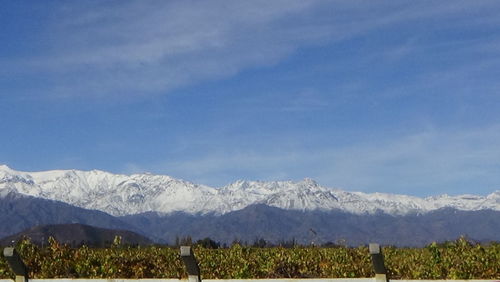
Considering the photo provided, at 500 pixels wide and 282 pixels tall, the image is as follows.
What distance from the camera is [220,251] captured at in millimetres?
26344

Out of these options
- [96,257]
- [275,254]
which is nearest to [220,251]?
[275,254]

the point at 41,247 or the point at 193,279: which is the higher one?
the point at 41,247

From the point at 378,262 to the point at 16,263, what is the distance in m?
8.54

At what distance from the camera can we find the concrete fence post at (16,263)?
17906 mm

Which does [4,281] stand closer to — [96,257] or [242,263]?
[96,257]

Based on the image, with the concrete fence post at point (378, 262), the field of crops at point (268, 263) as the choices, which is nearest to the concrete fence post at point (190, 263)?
the concrete fence post at point (378, 262)

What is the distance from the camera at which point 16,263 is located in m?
18.5

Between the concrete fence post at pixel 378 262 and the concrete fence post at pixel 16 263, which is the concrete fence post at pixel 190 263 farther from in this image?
the concrete fence post at pixel 16 263

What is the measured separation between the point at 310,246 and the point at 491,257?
24.2 feet

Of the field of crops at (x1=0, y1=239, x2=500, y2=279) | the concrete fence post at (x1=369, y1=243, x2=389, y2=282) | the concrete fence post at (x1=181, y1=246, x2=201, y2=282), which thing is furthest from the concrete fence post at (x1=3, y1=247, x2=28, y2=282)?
the concrete fence post at (x1=369, y1=243, x2=389, y2=282)

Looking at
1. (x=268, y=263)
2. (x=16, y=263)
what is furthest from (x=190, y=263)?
(x=268, y=263)

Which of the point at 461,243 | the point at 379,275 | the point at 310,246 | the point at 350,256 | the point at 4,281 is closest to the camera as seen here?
the point at 379,275

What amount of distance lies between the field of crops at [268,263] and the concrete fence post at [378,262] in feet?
17.5

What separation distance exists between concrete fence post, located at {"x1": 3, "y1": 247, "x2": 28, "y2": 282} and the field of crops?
4.68 meters
